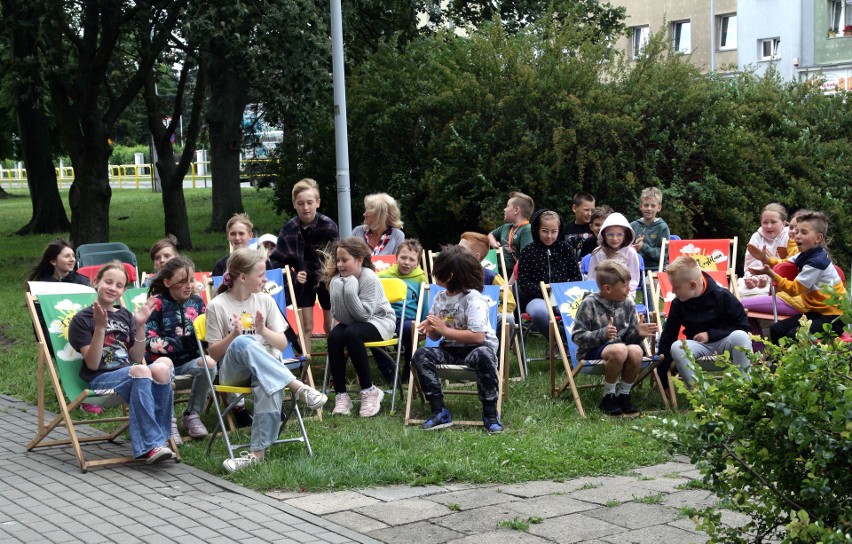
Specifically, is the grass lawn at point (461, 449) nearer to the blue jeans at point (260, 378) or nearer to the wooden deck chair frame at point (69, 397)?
the blue jeans at point (260, 378)

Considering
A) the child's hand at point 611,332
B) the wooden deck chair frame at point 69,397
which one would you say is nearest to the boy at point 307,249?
the wooden deck chair frame at point 69,397

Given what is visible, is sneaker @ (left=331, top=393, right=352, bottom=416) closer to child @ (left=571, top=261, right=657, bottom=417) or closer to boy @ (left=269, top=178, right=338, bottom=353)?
boy @ (left=269, top=178, right=338, bottom=353)

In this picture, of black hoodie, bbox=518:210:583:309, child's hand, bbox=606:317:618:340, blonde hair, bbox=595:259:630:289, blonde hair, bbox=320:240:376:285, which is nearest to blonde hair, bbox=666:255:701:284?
blonde hair, bbox=595:259:630:289

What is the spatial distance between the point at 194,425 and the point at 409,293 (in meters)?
2.42

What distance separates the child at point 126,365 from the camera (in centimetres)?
707

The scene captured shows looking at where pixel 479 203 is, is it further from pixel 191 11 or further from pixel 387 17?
pixel 387 17

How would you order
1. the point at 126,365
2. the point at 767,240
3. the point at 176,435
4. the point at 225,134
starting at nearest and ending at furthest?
the point at 126,365
the point at 176,435
the point at 767,240
the point at 225,134

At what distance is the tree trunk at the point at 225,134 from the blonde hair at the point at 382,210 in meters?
11.9

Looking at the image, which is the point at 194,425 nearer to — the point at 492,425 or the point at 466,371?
the point at 466,371

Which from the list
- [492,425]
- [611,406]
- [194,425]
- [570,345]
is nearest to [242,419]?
[194,425]

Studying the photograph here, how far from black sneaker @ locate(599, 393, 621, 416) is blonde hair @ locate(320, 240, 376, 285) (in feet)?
7.06

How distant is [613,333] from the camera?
8352 mm

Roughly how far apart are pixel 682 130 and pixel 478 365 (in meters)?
7.70

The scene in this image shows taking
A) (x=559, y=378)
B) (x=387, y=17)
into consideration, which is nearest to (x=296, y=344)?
(x=559, y=378)
